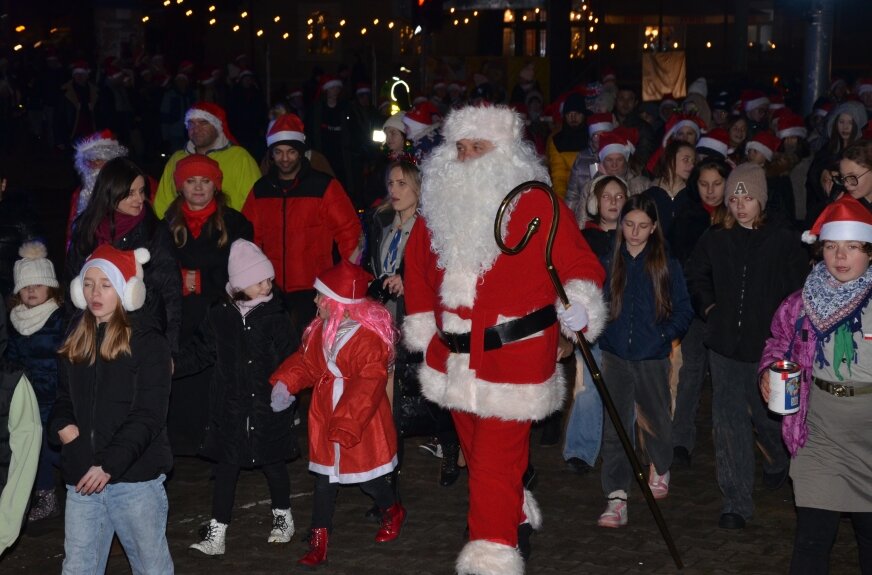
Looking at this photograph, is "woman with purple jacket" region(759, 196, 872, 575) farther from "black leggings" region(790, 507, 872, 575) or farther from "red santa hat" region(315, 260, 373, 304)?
"red santa hat" region(315, 260, 373, 304)

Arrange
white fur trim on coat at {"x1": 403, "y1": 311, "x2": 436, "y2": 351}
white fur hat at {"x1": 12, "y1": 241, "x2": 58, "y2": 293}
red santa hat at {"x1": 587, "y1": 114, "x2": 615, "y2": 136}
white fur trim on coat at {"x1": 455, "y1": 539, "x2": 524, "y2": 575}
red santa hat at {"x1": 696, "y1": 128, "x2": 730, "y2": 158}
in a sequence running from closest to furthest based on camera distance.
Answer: white fur trim on coat at {"x1": 455, "y1": 539, "x2": 524, "y2": 575} → white fur trim on coat at {"x1": 403, "y1": 311, "x2": 436, "y2": 351} → white fur hat at {"x1": 12, "y1": 241, "x2": 58, "y2": 293} → red santa hat at {"x1": 696, "y1": 128, "x2": 730, "y2": 158} → red santa hat at {"x1": 587, "y1": 114, "x2": 615, "y2": 136}

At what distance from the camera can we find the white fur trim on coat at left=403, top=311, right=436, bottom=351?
6.74 meters

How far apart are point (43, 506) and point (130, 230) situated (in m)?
1.75

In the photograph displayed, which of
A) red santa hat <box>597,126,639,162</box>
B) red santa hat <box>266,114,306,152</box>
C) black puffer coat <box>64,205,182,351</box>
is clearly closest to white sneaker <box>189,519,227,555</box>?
black puffer coat <box>64,205,182,351</box>

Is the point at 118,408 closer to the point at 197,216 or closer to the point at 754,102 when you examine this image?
the point at 197,216

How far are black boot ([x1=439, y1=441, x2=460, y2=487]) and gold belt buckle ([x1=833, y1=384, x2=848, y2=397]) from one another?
9.79 feet

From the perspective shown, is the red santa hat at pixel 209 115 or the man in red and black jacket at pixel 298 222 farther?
the red santa hat at pixel 209 115

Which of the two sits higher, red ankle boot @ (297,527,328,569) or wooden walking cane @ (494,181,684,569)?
wooden walking cane @ (494,181,684,569)

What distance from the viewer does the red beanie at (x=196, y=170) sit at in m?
8.09

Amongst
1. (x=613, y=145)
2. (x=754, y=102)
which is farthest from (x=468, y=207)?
(x=754, y=102)

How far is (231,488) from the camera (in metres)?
6.91

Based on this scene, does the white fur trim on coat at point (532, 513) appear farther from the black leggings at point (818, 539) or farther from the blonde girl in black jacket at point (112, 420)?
the blonde girl in black jacket at point (112, 420)

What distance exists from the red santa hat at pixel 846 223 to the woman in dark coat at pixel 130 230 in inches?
145

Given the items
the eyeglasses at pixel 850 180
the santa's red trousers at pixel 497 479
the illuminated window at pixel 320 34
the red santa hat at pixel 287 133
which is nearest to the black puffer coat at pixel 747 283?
the eyeglasses at pixel 850 180
